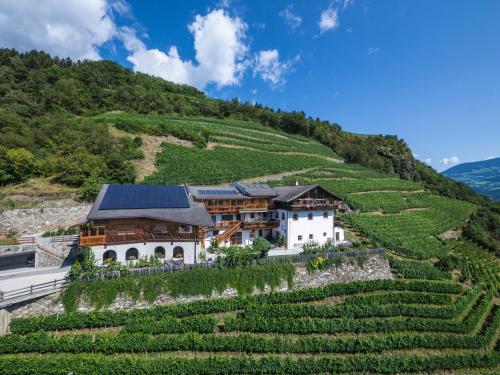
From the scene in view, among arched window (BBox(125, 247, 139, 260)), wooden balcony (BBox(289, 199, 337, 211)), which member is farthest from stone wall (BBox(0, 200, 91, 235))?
wooden balcony (BBox(289, 199, 337, 211))

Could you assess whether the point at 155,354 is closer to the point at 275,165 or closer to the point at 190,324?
the point at 190,324

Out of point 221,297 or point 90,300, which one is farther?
point 221,297

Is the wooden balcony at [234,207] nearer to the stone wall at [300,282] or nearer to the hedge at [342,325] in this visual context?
the stone wall at [300,282]

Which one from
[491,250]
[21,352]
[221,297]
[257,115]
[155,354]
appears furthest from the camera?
[257,115]

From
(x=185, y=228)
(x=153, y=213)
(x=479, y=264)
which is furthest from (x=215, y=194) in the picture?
(x=479, y=264)

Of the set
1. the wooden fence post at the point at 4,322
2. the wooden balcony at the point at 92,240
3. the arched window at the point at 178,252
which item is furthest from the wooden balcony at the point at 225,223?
the wooden fence post at the point at 4,322

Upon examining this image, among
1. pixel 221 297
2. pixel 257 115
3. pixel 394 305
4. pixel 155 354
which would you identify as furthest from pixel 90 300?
pixel 257 115
